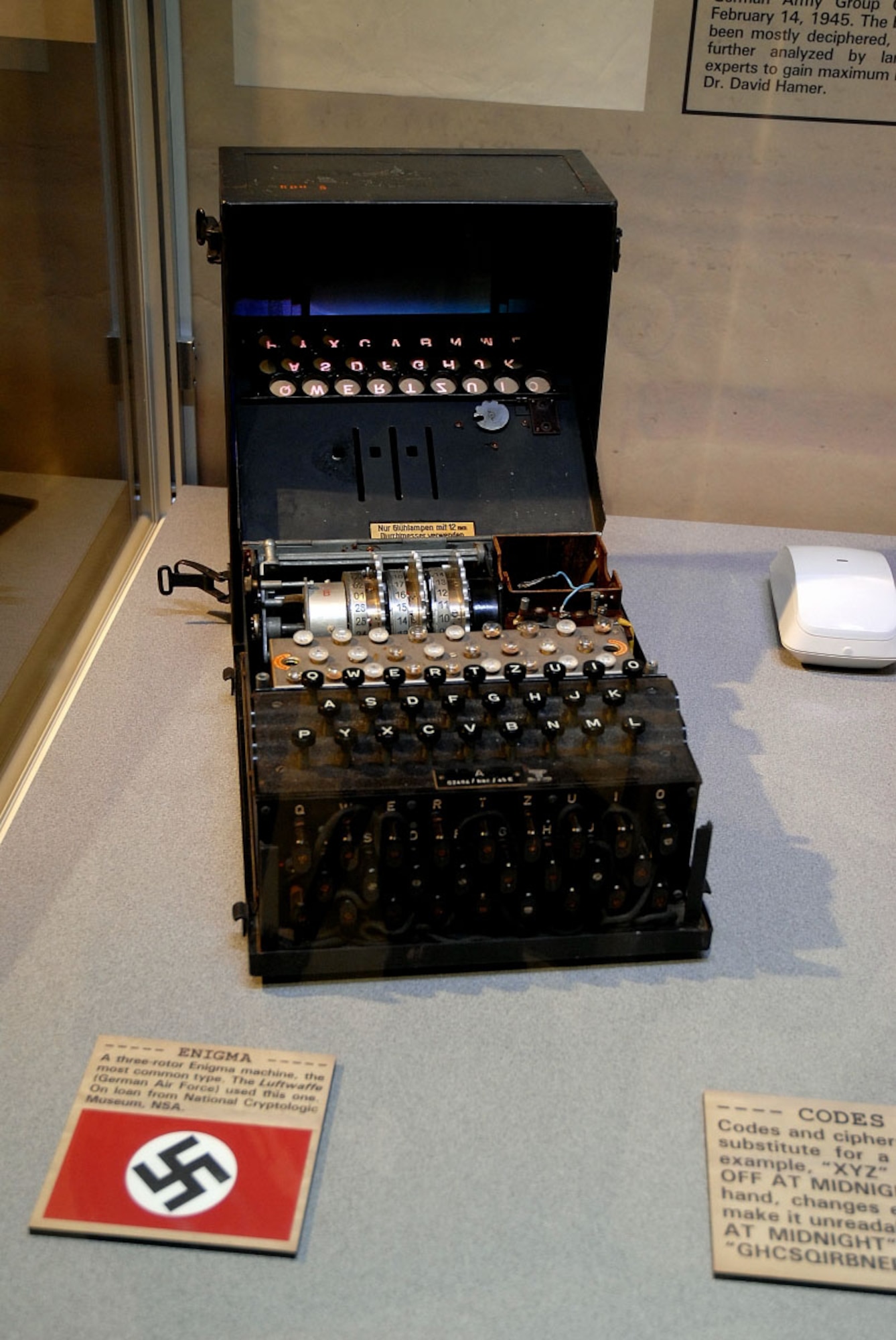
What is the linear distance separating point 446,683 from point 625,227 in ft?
5.12

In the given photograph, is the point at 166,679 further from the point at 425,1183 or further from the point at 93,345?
the point at 425,1183

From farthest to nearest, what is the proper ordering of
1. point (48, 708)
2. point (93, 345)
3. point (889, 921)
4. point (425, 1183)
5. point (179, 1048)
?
point (93, 345)
point (48, 708)
point (889, 921)
point (179, 1048)
point (425, 1183)

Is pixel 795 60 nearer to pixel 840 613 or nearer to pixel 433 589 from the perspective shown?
pixel 840 613

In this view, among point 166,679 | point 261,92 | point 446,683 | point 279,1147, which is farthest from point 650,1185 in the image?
point 261,92

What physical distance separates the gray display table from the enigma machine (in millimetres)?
106

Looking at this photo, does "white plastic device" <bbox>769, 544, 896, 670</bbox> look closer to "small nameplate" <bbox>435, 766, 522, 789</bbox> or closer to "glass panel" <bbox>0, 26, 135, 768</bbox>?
"small nameplate" <bbox>435, 766, 522, 789</bbox>

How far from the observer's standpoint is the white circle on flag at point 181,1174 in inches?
62.4

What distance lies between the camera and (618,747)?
196 cm

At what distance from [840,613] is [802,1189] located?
1415mm

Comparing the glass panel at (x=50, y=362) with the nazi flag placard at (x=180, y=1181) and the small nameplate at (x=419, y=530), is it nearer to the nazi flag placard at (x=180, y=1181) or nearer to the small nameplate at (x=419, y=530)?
the small nameplate at (x=419, y=530)

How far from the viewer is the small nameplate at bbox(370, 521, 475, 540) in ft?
8.32

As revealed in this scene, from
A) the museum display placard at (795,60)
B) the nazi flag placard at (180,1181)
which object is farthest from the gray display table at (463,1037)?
the museum display placard at (795,60)

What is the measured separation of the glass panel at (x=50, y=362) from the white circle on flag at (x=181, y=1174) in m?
0.97

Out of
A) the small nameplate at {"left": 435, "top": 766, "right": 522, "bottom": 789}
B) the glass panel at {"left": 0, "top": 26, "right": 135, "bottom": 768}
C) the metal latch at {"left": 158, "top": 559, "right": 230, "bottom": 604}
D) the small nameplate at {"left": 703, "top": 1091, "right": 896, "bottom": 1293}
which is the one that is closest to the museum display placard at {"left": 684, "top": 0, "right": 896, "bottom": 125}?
the glass panel at {"left": 0, "top": 26, "right": 135, "bottom": 768}
